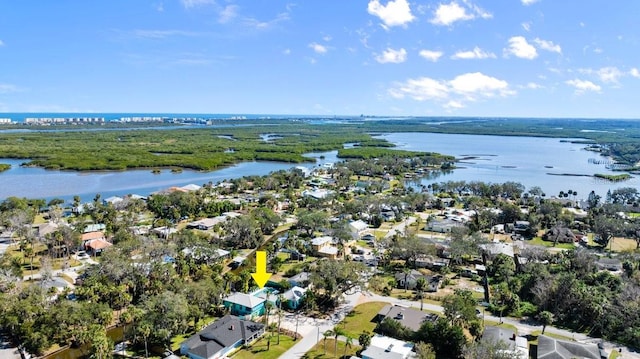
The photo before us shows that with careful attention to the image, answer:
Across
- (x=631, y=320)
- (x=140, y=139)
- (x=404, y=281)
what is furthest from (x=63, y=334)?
(x=140, y=139)

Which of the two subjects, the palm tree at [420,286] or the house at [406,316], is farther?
the palm tree at [420,286]

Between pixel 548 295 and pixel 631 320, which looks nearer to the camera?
pixel 631 320

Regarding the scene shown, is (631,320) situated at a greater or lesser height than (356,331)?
greater

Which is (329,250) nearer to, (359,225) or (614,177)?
(359,225)

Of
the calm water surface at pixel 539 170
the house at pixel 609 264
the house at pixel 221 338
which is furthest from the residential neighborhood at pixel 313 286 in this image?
the calm water surface at pixel 539 170

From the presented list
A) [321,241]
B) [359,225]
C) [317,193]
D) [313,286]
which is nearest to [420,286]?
[313,286]

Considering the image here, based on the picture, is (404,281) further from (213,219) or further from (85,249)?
(85,249)

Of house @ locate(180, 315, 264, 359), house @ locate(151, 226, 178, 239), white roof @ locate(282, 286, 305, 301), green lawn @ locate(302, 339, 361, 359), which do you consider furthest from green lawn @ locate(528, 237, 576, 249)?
house @ locate(151, 226, 178, 239)

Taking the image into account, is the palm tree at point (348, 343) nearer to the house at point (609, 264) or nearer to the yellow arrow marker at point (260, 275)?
the yellow arrow marker at point (260, 275)
